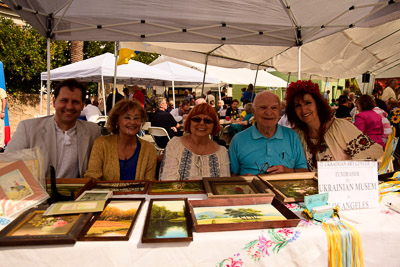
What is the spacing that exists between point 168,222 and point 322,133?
1.77 metres

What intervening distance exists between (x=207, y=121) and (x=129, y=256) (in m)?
1.39

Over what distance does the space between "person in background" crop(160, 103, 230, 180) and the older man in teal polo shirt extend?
7.3 inches

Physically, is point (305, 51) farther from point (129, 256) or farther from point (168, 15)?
point (129, 256)

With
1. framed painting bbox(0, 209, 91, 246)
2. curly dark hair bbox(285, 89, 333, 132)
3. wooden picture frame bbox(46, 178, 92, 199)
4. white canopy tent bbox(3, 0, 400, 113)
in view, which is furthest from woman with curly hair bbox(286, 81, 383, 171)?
framed painting bbox(0, 209, 91, 246)

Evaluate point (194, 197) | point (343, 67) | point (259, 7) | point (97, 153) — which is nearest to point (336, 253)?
point (194, 197)

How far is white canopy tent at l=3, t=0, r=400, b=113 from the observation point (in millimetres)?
2902

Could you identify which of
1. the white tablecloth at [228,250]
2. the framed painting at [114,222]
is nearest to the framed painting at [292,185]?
the white tablecloth at [228,250]

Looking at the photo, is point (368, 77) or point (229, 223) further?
point (368, 77)

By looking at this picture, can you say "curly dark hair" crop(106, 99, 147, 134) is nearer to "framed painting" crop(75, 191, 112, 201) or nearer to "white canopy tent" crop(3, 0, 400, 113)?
"framed painting" crop(75, 191, 112, 201)

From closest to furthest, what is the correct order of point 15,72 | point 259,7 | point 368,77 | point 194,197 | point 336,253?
point 336,253
point 194,197
point 259,7
point 368,77
point 15,72

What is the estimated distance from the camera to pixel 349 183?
1477mm

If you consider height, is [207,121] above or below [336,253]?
above

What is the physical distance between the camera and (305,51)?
673 centimetres

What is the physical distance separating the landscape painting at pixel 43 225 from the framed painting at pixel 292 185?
1067 millimetres
